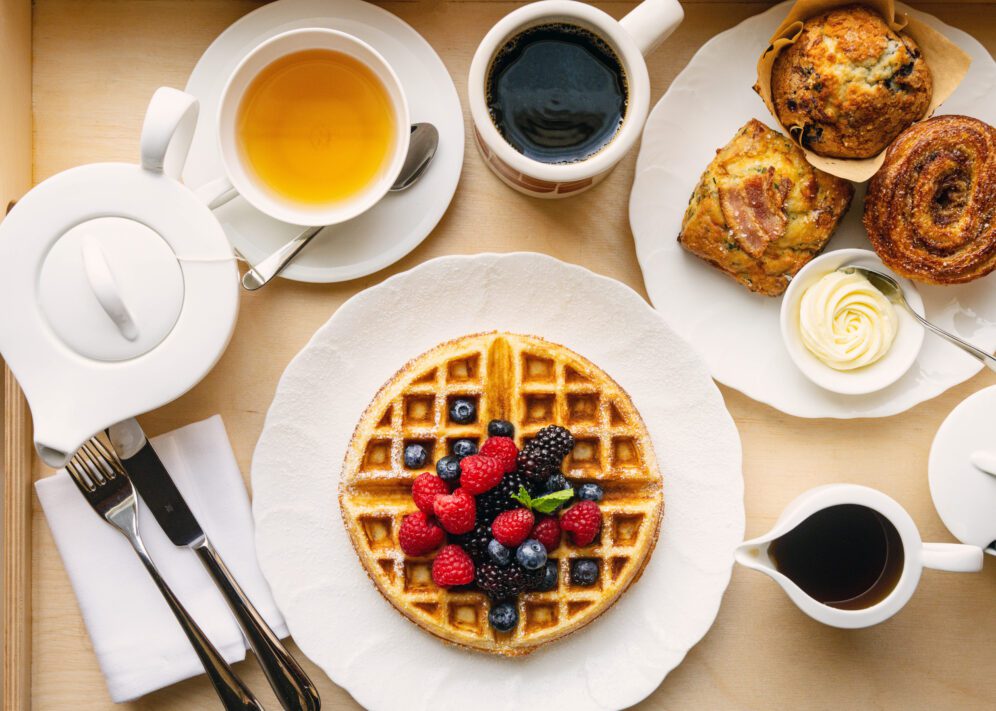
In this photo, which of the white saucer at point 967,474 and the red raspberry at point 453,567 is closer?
the red raspberry at point 453,567

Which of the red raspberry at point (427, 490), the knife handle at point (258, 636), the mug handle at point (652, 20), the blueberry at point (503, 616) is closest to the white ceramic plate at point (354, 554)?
the knife handle at point (258, 636)

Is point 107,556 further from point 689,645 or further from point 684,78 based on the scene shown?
point 684,78

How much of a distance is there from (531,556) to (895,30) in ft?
4.33

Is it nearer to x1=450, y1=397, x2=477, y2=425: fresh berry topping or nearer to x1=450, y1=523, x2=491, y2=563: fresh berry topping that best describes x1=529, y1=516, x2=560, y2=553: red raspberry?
x1=450, y1=523, x2=491, y2=563: fresh berry topping

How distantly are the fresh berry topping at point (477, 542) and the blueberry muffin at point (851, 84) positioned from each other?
3.43ft

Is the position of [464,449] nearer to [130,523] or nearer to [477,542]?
[477,542]

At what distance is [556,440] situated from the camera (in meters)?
1.58

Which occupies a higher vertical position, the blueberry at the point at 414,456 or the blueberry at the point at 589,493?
the blueberry at the point at 414,456

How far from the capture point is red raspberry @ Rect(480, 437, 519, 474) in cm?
158

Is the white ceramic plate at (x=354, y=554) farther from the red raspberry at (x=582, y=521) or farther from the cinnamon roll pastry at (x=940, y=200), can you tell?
the cinnamon roll pastry at (x=940, y=200)

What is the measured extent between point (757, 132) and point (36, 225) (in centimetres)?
146

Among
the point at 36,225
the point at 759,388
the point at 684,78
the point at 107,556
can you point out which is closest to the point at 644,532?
the point at 759,388

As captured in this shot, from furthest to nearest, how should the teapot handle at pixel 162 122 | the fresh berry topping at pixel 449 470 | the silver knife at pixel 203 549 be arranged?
the silver knife at pixel 203 549 → the fresh berry topping at pixel 449 470 → the teapot handle at pixel 162 122

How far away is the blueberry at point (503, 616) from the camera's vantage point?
1.61 m
